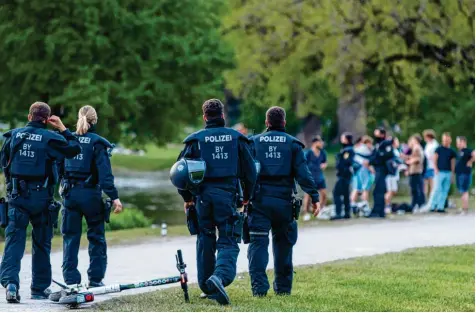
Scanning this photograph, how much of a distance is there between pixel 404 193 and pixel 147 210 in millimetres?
7591

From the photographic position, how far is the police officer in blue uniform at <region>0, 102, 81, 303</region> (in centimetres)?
1205

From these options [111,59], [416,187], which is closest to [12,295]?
[416,187]

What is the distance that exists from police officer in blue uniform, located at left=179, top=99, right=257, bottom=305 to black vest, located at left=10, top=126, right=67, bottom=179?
1378 millimetres

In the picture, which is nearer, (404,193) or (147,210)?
(147,210)

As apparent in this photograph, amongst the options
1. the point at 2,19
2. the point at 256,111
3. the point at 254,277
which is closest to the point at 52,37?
the point at 2,19

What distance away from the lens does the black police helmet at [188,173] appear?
11398 mm

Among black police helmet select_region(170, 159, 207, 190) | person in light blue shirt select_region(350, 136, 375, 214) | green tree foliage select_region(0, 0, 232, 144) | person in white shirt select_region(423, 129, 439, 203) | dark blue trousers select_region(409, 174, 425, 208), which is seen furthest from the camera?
green tree foliage select_region(0, 0, 232, 144)

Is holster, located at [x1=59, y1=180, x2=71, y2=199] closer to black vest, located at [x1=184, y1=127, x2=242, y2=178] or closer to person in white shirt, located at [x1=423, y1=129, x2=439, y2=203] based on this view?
black vest, located at [x1=184, y1=127, x2=242, y2=178]

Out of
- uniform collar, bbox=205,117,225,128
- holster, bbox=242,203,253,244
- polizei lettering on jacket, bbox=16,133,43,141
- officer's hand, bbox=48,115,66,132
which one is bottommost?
holster, bbox=242,203,253,244

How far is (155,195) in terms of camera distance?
38000 mm

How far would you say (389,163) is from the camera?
23719 mm

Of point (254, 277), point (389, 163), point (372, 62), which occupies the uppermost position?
point (372, 62)

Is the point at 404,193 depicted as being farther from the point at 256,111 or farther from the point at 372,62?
the point at 256,111

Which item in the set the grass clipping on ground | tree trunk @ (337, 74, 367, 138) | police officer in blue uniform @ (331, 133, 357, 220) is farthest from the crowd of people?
Result: tree trunk @ (337, 74, 367, 138)
